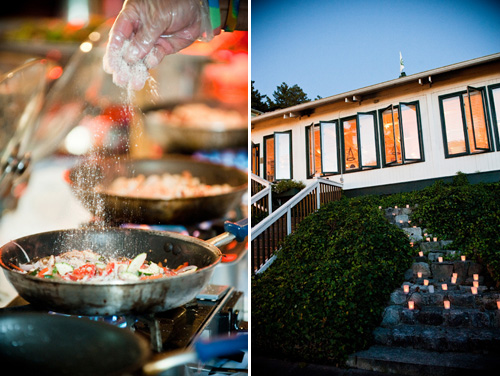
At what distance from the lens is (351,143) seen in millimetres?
3561

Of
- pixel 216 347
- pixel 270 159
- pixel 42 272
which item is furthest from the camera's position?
pixel 270 159

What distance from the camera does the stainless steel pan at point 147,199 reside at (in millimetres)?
1728

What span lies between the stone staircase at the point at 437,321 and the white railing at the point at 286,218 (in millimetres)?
872

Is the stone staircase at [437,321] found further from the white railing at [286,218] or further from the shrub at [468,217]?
the white railing at [286,218]

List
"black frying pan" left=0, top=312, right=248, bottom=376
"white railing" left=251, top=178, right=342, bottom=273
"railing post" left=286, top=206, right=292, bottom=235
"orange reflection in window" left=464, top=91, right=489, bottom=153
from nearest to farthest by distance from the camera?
"black frying pan" left=0, top=312, right=248, bottom=376
"orange reflection in window" left=464, top=91, right=489, bottom=153
"white railing" left=251, top=178, right=342, bottom=273
"railing post" left=286, top=206, right=292, bottom=235

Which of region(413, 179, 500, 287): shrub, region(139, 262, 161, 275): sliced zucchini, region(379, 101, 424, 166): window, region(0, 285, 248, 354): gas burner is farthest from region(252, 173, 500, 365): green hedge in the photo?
region(139, 262, 161, 275): sliced zucchini

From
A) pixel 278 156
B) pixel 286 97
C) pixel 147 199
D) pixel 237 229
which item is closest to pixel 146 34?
pixel 147 199

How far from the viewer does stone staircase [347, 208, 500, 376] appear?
2.09 meters

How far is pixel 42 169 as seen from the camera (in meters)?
1.81

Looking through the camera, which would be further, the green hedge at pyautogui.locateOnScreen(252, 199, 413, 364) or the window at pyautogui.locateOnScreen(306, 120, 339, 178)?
the window at pyautogui.locateOnScreen(306, 120, 339, 178)

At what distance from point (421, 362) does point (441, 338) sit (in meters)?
0.22

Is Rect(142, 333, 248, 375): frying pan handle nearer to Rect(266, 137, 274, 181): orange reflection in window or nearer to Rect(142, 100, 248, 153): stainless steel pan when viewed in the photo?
Rect(142, 100, 248, 153): stainless steel pan

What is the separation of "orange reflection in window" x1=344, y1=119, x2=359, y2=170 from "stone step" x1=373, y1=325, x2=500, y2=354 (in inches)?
61.3

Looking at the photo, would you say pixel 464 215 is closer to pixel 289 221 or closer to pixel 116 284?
pixel 289 221
